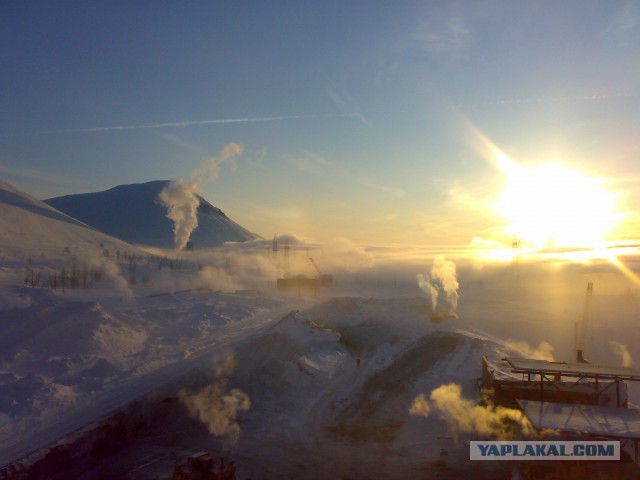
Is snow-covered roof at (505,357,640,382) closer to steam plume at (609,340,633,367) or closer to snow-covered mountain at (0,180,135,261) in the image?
steam plume at (609,340,633,367)

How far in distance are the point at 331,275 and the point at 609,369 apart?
111726mm

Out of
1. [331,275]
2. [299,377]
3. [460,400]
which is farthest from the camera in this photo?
[331,275]

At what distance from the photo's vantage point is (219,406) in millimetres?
29734

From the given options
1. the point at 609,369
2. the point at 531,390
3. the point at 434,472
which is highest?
the point at 609,369

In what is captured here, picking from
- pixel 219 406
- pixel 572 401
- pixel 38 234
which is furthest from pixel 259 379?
pixel 38 234

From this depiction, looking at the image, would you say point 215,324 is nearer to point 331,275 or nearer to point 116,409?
point 116,409

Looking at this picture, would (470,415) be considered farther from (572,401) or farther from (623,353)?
(623,353)

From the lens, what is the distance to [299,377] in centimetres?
3628

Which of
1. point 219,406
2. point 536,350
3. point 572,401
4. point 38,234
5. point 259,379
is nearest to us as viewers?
point 572,401

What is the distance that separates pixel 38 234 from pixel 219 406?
15646 centimetres

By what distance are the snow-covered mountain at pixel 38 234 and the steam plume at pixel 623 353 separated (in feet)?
430

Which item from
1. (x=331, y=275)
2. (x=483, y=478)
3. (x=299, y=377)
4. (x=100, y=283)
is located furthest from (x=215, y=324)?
(x=331, y=275)

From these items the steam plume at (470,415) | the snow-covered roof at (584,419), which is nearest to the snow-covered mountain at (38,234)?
the steam plume at (470,415)

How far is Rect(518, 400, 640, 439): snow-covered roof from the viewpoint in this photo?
66.2 feet
